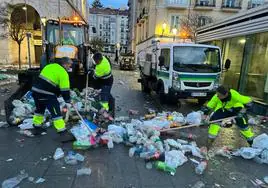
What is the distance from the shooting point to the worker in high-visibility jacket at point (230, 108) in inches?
171

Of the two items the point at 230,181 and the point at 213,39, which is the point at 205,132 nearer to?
the point at 230,181

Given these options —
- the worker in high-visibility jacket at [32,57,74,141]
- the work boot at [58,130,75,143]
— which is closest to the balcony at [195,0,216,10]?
the worker in high-visibility jacket at [32,57,74,141]

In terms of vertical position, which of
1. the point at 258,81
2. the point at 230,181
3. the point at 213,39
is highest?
the point at 213,39

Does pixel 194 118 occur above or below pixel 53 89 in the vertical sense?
below

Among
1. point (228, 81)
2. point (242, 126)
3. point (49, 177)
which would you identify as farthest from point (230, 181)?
point (228, 81)

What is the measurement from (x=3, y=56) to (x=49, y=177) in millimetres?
21355

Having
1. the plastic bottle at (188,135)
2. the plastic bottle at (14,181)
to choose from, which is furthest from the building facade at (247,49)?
the plastic bottle at (14,181)

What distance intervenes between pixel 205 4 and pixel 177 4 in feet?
12.0

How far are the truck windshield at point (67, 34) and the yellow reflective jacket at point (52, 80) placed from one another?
570 centimetres

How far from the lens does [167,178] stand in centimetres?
339

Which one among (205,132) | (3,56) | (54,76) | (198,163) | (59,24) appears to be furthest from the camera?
(3,56)

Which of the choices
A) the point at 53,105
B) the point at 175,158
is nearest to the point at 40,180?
the point at 53,105

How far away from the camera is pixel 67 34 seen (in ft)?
32.2

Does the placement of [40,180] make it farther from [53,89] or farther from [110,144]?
[53,89]
